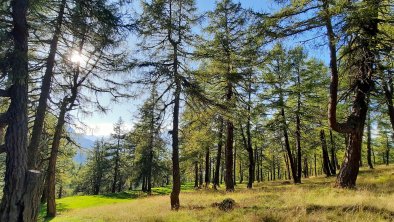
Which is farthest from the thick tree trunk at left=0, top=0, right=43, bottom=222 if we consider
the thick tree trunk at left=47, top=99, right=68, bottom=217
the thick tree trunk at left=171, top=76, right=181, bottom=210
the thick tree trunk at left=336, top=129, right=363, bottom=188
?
the thick tree trunk at left=336, top=129, right=363, bottom=188

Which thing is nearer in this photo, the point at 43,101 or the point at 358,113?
the point at 43,101

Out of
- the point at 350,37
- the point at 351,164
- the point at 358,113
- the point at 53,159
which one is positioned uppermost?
the point at 350,37

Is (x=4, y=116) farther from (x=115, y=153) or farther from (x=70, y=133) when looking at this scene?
(x=115, y=153)

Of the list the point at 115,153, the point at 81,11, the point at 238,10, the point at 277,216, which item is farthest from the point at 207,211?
the point at 115,153

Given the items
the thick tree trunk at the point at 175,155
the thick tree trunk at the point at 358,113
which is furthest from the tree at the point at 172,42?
the thick tree trunk at the point at 358,113

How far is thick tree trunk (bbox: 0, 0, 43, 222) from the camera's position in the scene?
21.9 feet

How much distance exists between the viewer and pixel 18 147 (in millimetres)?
7078

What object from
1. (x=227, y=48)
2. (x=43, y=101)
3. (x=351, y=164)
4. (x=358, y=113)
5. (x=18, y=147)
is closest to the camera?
(x=18, y=147)

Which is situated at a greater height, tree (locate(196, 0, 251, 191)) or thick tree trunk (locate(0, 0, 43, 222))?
tree (locate(196, 0, 251, 191))

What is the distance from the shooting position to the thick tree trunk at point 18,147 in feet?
21.9

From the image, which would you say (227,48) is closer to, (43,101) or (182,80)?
(182,80)

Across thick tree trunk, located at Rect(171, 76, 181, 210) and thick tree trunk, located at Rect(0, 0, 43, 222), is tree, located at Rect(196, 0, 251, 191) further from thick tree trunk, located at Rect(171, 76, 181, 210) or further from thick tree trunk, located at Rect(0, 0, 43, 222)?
thick tree trunk, located at Rect(0, 0, 43, 222)

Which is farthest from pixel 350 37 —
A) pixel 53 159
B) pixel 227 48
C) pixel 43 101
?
pixel 53 159

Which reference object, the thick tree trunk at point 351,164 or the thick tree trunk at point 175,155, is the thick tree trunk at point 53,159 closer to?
the thick tree trunk at point 175,155
